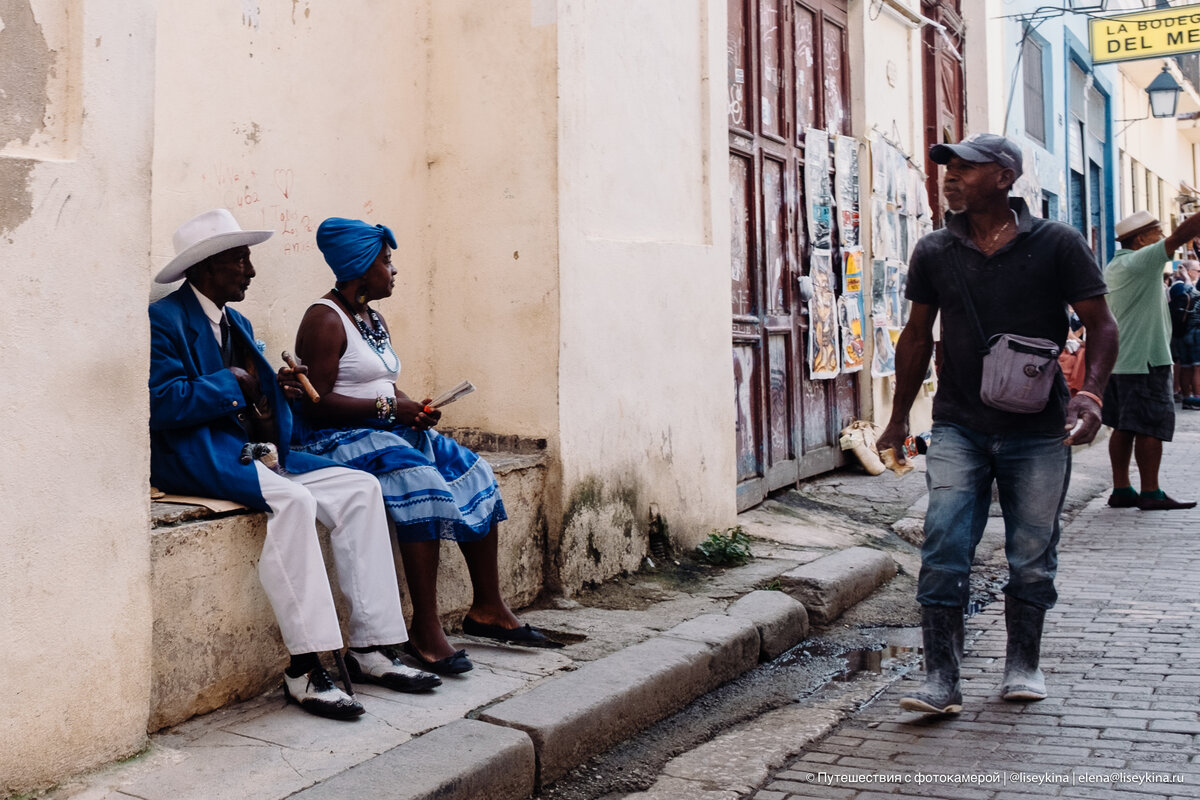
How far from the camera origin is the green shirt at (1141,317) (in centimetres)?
745

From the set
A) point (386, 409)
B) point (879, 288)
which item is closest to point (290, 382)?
Answer: point (386, 409)

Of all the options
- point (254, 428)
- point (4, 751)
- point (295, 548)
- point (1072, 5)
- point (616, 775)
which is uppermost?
point (1072, 5)

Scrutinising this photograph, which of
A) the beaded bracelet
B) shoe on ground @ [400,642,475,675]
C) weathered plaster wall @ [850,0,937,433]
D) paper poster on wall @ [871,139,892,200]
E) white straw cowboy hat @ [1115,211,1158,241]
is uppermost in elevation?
weathered plaster wall @ [850,0,937,433]

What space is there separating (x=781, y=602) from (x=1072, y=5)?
13.3 m

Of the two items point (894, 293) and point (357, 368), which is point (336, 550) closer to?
point (357, 368)

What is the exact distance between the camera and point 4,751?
9.34ft

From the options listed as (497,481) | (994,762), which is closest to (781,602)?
(497,481)

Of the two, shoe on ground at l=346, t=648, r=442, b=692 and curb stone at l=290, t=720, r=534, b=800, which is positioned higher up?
shoe on ground at l=346, t=648, r=442, b=692

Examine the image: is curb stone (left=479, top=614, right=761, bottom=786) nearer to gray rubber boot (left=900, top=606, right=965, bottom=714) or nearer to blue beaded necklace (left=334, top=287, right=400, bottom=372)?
gray rubber boot (left=900, top=606, right=965, bottom=714)

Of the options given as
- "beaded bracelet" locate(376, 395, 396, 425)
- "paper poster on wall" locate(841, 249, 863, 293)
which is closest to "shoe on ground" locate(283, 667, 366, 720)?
"beaded bracelet" locate(376, 395, 396, 425)

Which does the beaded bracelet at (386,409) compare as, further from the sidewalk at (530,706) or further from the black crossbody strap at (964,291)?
the black crossbody strap at (964,291)

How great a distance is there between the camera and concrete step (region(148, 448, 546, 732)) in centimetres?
336

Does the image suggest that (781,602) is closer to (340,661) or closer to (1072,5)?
(340,661)

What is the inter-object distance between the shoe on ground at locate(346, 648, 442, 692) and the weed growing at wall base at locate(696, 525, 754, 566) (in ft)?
7.24
